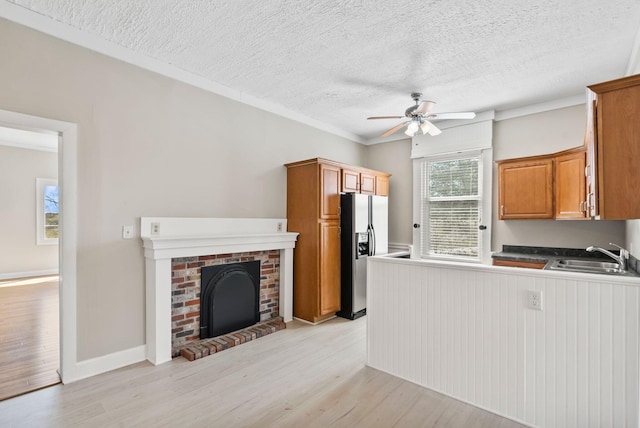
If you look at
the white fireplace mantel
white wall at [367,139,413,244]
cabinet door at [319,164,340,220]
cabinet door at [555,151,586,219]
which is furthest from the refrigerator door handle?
cabinet door at [555,151,586,219]

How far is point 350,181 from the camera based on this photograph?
14.8ft

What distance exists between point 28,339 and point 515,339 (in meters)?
4.58

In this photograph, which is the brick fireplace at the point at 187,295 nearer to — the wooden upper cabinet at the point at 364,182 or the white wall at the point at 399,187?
the wooden upper cabinet at the point at 364,182

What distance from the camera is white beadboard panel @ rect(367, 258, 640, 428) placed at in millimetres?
1799

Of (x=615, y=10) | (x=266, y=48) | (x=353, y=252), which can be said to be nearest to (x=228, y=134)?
(x=266, y=48)

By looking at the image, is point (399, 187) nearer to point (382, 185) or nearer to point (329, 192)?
point (382, 185)

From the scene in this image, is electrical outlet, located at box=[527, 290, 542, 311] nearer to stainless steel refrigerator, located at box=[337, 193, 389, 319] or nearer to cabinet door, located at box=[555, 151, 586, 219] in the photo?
cabinet door, located at box=[555, 151, 586, 219]

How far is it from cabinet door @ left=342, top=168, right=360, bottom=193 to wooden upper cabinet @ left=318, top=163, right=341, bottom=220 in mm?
133

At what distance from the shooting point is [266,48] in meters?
2.80

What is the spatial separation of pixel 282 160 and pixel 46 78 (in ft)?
8.13

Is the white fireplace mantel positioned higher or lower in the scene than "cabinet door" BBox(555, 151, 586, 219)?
lower

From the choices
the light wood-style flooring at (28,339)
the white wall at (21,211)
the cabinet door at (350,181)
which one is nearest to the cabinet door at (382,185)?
the cabinet door at (350,181)

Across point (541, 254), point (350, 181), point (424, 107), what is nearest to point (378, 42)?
point (424, 107)

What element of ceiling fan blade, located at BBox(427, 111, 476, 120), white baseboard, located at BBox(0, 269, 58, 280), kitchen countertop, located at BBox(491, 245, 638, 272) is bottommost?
white baseboard, located at BBox(0, 269, 58, 280)
